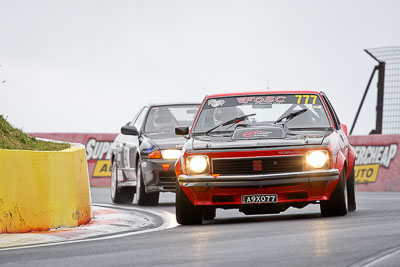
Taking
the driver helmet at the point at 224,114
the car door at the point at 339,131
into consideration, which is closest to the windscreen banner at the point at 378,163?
the car door at the point at 339,131

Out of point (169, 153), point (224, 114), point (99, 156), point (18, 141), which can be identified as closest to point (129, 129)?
point (169, 153)

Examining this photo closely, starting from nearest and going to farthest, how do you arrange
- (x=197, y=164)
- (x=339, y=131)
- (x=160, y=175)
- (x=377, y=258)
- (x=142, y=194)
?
(x=377, y=258), (x=197, y=164), (x=339, y=131), (x=160, y=175), (x=142, y=194)

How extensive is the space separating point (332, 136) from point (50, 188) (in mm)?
3139

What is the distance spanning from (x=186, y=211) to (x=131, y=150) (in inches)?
218

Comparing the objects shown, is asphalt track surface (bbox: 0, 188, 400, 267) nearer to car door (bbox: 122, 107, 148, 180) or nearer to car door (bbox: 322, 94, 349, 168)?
car door (bbox: 322, 94, 349, 168)

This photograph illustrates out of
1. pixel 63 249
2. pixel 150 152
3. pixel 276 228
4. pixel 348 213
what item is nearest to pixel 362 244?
pixel 276 228

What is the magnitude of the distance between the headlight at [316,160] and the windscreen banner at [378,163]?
12741 mm

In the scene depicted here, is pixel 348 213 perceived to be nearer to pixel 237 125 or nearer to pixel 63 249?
pixel 237 125

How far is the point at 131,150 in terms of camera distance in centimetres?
1702

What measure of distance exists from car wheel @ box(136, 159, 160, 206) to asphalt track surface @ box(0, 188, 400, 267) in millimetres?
4848

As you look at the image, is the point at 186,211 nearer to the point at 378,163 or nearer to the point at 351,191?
the point at 351,191

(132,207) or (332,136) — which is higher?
(332,136)

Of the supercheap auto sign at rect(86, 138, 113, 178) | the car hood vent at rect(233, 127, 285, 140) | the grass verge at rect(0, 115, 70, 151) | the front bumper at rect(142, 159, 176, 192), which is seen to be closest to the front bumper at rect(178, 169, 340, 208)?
the car hood vent at rect(233, 127, 285, 140)

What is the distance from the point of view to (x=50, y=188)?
11242 mm
